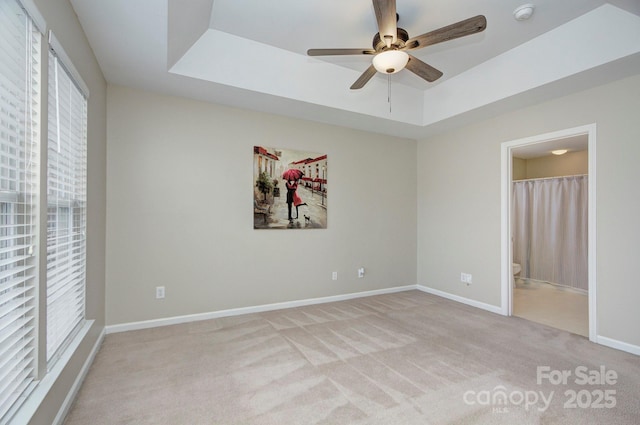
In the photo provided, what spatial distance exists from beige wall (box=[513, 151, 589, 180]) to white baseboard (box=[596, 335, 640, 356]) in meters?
3.56

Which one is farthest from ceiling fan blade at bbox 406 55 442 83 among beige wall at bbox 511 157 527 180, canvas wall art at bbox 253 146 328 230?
beige wall at bbox 511 157 527 180

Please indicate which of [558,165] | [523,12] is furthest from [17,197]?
[558,165]

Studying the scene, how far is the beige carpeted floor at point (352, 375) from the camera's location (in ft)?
5.91

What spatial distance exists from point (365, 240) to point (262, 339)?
216cm

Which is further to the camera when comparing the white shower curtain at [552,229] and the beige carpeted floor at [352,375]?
the white shower curtain at [552,229]

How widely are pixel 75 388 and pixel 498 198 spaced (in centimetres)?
443

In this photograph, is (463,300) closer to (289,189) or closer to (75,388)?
(289,189)

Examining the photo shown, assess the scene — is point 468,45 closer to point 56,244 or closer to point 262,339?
point 262,339

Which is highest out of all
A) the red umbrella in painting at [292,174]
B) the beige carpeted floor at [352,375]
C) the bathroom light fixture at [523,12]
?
the bathroom light fixture at [523,12]

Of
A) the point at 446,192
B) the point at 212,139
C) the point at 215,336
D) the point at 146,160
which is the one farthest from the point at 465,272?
the point at 146,160

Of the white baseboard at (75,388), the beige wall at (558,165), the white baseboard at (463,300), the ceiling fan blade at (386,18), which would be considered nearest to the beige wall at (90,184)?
the white baseboard at (75,388)

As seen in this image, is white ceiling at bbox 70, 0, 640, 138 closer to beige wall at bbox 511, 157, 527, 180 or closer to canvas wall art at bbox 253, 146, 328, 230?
canvas wall art at bbox 253, 146, 328, 230

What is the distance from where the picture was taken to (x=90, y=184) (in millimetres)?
2414

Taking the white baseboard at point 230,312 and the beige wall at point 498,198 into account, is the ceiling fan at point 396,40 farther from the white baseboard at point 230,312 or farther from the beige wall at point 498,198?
the white baseboard at point 230,312
